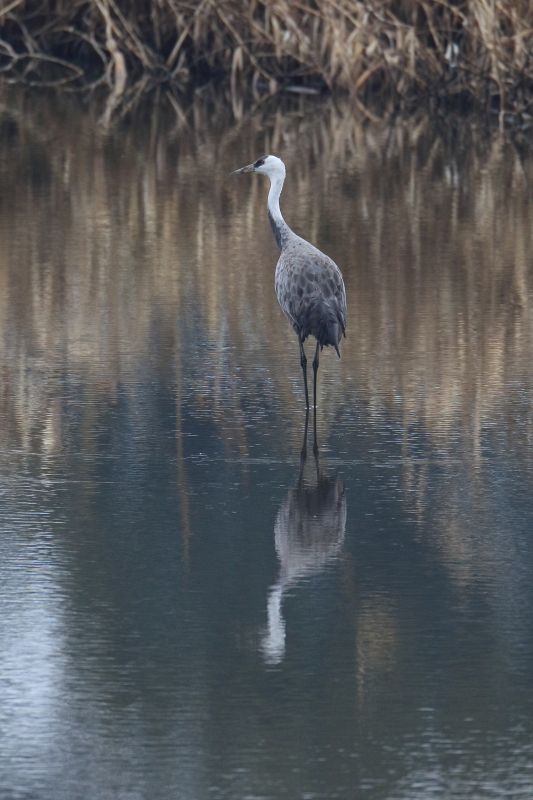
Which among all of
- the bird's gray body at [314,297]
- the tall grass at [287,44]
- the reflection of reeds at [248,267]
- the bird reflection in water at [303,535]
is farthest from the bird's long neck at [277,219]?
the tall grass at [287,44]

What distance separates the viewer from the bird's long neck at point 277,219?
8.56 metres

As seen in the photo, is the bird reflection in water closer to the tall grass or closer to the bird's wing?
the bird's wing

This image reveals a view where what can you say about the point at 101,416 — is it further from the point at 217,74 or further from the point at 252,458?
the point at 217,74

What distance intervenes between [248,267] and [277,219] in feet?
6.22

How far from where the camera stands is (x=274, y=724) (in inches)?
167

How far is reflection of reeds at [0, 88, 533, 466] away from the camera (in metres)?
7.93

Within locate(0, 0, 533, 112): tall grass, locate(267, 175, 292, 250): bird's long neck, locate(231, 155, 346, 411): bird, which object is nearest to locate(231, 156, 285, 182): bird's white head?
locate(267, 175, 292, 250): bird's long neck

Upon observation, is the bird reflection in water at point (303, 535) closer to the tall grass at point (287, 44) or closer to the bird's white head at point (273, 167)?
the bird's white head at point (273, 167)

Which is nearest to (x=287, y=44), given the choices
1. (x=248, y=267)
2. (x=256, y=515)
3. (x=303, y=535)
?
(x=248, y=267)

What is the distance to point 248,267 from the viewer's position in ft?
35.0

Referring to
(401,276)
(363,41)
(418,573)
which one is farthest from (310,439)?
(363,41)

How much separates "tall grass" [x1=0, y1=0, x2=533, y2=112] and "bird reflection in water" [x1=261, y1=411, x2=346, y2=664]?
13587 millimetres

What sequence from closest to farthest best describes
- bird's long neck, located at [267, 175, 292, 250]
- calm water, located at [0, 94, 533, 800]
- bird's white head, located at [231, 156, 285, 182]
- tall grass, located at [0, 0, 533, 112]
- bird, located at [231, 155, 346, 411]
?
calm water, located at [0, 94, 533, 800] < bird, located at [231, 155, 346, 411] < bird's long neck, located at [267, 175, 292, 250] < bird's white head, located at [231, 156, 285, 182] < tall grass, located at [0, 0, 533, 112]

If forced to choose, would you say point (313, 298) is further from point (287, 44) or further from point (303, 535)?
point (287, 44)
